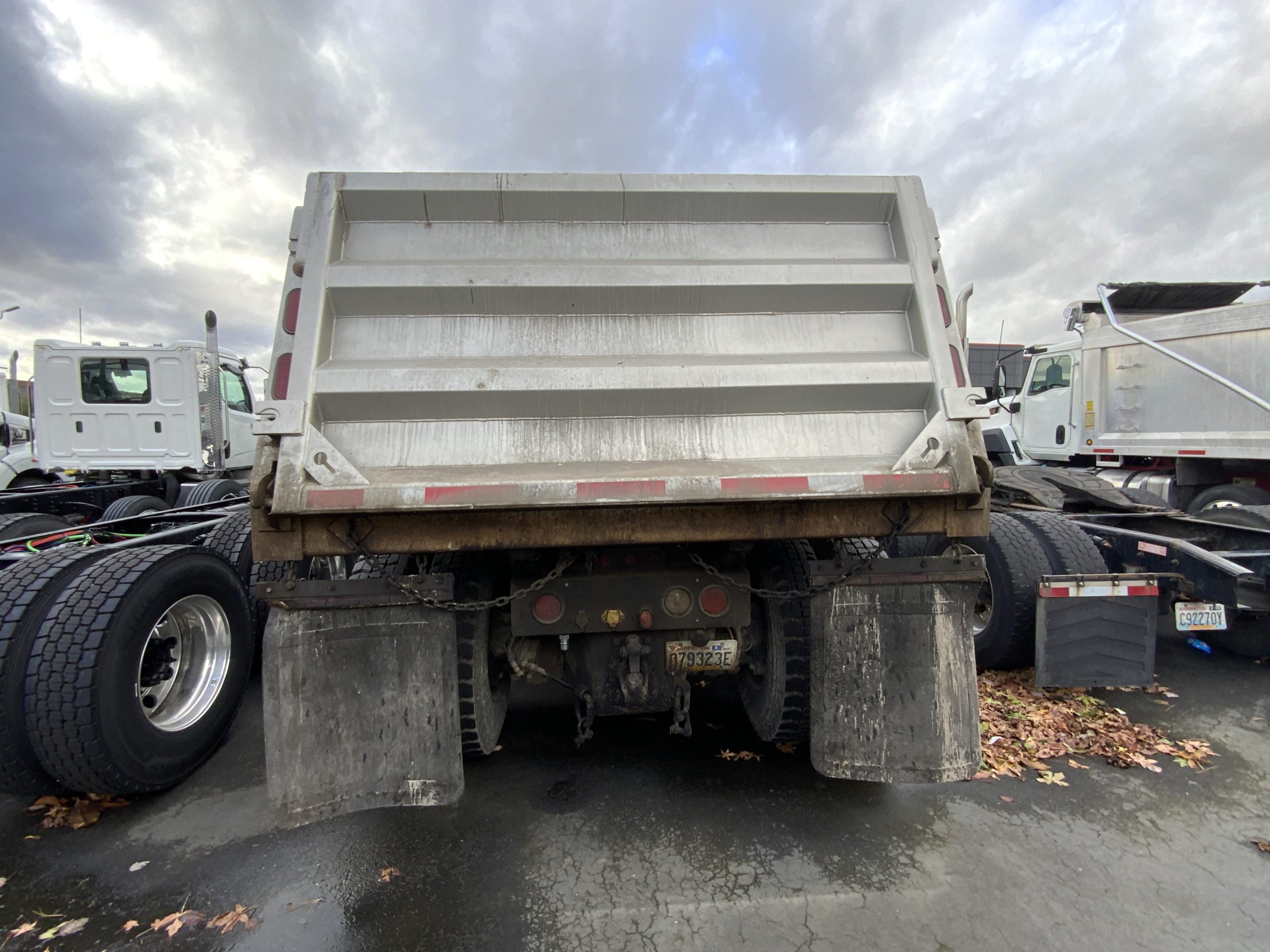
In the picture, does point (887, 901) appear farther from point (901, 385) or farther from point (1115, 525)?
point (1115, 525)

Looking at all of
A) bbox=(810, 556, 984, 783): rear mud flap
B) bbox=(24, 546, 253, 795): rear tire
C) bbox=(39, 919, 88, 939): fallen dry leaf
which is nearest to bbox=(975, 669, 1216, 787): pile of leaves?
bbox=(810, 556, 984, 783): rear mud flap

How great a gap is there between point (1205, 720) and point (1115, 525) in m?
1.95

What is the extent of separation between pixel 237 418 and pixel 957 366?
33.3 feet

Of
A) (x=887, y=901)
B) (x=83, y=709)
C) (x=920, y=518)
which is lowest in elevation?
(x=887, y=901)

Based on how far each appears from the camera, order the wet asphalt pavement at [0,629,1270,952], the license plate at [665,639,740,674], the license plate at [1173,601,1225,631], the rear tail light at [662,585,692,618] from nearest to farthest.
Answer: the wet asphalt pavement at [0,629,1270,952] → the rear tail light at [662,585,692,618] → the license plate at [665,639,740,674] → the license plate at [1173,601,1225,631]

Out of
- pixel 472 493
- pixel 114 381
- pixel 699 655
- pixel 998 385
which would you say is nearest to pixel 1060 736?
pixel 699 655

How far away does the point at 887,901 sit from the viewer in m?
2.51

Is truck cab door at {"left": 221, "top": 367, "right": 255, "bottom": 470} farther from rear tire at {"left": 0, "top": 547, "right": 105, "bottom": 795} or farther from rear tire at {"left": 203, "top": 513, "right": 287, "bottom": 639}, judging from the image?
rear tire at {"left": 0, "top": 547, "right": 105, "bottom": 795}

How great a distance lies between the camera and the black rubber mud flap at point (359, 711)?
2.49 m

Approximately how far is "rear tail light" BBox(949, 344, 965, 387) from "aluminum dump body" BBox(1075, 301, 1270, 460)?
5713mm

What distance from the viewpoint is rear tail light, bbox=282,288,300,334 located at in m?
2.58

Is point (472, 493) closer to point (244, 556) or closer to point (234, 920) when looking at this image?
point (234, 920)

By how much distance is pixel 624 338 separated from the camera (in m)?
2.81

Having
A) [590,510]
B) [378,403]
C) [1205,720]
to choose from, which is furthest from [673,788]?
[1205,720]
